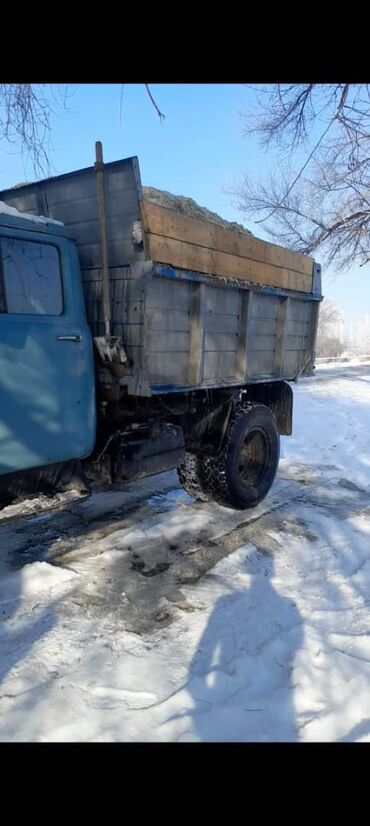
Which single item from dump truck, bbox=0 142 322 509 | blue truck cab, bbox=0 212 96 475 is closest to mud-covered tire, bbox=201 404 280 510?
dump truck, bbox=0 142 322 509

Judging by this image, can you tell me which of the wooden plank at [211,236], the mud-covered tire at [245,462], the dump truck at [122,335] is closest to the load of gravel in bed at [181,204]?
Answer: the wooden plank at [211,236]

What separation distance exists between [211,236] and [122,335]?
1125 millimetres

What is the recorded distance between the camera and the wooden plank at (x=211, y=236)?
10.9 ft

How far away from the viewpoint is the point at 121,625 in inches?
106

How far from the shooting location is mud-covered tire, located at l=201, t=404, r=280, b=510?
450cm

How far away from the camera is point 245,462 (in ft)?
16.3

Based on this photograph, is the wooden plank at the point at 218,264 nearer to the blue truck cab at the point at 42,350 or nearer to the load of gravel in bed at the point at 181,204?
the load of gravel in bed at the point at 181,204

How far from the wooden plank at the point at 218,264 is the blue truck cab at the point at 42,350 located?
62 cm

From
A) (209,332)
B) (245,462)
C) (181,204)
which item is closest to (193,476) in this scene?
(245,462)

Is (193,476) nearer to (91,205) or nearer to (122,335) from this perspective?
(122,335)

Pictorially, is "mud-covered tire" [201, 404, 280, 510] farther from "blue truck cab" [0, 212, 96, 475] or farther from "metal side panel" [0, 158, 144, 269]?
"metal side panel" [0, 158, 144, 269]

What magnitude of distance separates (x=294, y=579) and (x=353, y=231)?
10.7m

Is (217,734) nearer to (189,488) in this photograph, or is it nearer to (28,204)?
(189,488)
